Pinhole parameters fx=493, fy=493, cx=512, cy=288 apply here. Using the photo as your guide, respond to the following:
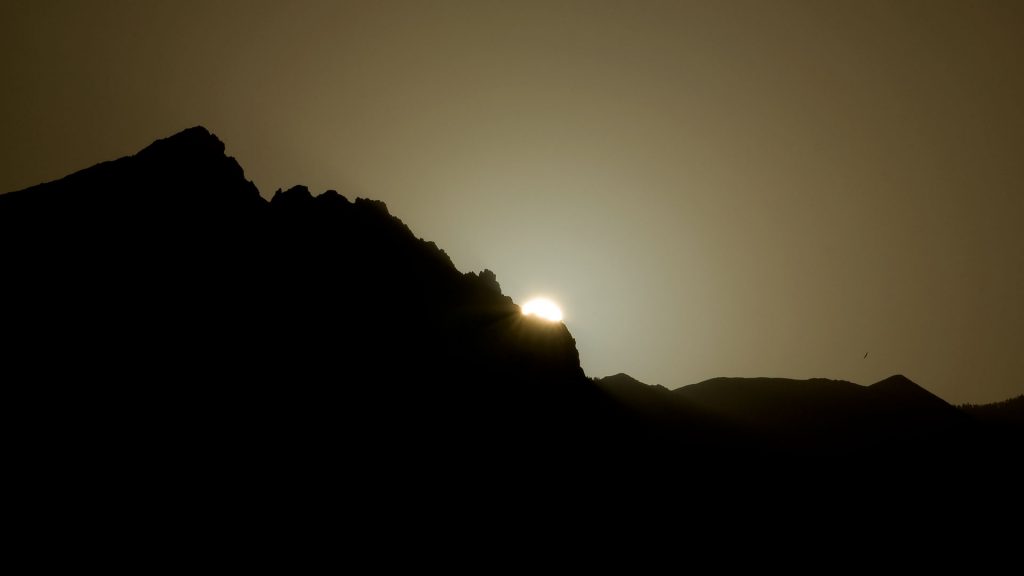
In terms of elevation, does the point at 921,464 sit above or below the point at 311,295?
below

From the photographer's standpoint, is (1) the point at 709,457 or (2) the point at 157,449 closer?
(2) the point at 157,449

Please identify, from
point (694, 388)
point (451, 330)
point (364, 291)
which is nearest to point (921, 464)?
point (694, 388)

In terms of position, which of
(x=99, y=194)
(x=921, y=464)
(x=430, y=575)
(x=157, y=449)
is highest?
(x=99, y=194)

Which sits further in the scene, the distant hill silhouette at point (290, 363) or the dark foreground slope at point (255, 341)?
the dark foreground slope at point (255, 341)

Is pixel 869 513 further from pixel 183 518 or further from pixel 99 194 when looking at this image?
pixel 99 194

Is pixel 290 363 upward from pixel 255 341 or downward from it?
downward

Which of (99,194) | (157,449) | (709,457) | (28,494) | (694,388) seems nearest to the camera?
(28,494)

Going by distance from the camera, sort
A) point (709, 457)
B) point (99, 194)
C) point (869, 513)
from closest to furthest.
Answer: point (99, 194) → point (869, 513) → point (709, 457)

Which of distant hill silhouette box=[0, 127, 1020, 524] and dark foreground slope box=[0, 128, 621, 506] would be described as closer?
distant hill silhouette box=[0, 127, 1020, 524]
